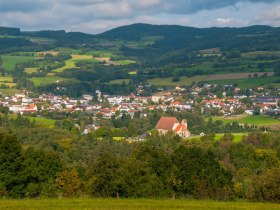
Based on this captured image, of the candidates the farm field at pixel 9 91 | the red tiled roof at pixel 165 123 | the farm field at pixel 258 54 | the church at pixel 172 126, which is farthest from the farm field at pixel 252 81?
the farm field at pixel 9 91

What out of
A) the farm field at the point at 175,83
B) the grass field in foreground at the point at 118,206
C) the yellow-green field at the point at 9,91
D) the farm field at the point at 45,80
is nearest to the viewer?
the grass field in foreground at the point at 118,206

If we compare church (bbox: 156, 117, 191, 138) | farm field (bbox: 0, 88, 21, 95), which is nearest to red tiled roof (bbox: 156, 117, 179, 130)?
church (bbox: 156, 117, 191, 138)

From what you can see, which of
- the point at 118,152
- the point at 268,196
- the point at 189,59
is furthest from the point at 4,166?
the point at 189,59

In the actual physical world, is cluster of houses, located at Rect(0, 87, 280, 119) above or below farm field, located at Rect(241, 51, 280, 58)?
below

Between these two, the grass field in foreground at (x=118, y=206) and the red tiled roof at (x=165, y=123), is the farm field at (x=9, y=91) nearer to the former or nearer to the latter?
the red tiled roof at (x=165, y=123)

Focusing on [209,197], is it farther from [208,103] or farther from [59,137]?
[208,103]

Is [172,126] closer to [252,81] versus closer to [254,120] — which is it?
[254,120]

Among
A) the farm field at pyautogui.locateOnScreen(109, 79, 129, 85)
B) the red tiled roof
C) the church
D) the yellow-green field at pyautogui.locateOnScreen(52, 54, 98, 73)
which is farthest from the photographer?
the yellow-green field at pyautogui.locateOnScreen(52, 54, 98, 73)

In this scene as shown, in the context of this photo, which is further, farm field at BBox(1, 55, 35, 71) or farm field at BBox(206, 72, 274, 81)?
farm field at BBox(1, 55, 35, 71)

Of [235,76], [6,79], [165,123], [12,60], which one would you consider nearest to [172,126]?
[165,123]

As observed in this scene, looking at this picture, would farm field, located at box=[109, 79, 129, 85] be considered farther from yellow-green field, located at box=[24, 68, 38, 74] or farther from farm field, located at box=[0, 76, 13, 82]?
→ farm field, located at box=[0, 76, 13, 82]
